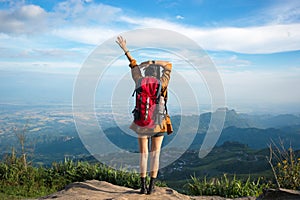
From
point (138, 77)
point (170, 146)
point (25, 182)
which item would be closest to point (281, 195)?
point (170, 146)

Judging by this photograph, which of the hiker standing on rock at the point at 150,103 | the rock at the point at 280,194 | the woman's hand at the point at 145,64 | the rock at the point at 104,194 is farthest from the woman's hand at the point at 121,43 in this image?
the rock at the point at 280,194

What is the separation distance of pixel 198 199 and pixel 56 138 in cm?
16944

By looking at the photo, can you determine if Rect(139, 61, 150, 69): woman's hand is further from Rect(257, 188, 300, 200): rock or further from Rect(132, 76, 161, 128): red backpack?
Rect(257, 188, 300, 200): rock

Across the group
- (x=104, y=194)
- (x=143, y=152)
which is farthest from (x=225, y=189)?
(x=104, y=194)

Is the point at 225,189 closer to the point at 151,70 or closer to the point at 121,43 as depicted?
the point at 151,70

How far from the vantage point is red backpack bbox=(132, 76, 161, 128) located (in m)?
5.21

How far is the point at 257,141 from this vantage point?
575 ft

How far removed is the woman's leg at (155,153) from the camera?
5.56 m

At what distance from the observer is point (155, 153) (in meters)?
5.63

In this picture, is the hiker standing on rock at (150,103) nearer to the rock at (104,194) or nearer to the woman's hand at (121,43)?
the woman's hand at (121,43)

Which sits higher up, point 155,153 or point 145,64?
point 145,64

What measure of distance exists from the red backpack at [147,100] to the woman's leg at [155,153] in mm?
400

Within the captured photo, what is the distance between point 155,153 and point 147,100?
1097 millimetres

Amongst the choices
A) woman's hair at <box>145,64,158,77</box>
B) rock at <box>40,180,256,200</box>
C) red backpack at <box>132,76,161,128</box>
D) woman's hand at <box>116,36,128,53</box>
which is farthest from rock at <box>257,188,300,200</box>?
woman's hand at <box>116,36,128,53</box>
